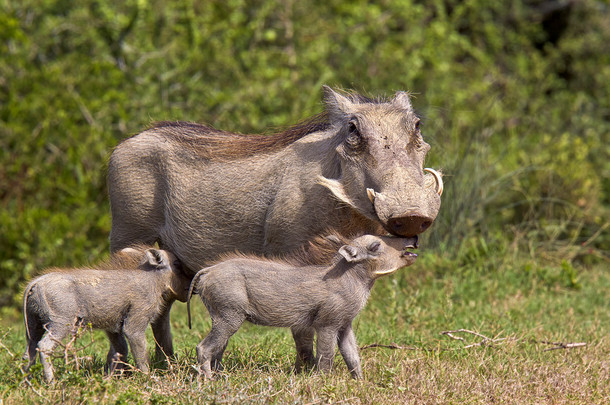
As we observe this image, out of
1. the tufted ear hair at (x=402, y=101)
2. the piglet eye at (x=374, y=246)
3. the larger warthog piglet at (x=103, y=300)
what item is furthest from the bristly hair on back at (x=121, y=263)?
the tufted ear hair at (x=402, y=101)

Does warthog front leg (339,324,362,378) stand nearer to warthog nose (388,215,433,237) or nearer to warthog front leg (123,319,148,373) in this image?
warthog nose (388,215,433,237)

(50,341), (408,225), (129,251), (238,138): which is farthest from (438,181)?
(50,341)

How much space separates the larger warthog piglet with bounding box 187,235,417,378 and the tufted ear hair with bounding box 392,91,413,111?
77 centimetres

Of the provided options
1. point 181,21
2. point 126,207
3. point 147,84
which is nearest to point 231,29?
point 181,21

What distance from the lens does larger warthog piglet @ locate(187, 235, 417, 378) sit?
4158mm

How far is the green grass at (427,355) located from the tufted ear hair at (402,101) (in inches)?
54.3

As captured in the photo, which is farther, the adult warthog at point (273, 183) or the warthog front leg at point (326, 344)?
the warthog front leg at point (326, 344)

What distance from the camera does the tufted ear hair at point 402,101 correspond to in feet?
14.8

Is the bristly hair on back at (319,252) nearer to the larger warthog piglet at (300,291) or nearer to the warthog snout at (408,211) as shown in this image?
the larger warthog piglet at (300,291)

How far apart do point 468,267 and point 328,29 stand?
4.86m

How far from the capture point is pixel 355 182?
415 centimetres

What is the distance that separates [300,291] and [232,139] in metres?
1.21

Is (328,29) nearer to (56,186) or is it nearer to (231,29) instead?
(231,29)

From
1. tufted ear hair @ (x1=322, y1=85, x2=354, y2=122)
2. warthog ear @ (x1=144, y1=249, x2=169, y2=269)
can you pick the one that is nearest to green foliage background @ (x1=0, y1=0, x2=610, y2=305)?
tufted ear hair @ (x1=322, y1=85, x2=354, y2=122)
